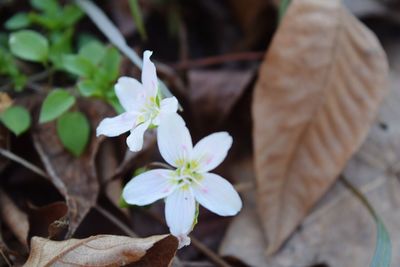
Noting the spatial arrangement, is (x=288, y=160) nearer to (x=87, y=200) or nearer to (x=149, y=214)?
(x=149, y=214)

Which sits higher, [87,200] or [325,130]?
A: [87,200]

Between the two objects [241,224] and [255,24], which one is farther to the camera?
[255,24]

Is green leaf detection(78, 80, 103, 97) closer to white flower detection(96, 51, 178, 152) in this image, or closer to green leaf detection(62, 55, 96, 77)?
green leaf detection(62, 55, 96, 77)

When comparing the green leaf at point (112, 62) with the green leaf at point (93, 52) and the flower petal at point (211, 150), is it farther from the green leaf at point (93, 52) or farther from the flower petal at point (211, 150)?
the flower petal at point (211, 150)

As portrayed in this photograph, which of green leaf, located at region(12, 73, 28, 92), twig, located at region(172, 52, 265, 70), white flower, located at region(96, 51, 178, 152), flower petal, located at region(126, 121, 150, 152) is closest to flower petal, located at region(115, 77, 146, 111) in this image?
white flower, located at region(96, 51, 178, 152)

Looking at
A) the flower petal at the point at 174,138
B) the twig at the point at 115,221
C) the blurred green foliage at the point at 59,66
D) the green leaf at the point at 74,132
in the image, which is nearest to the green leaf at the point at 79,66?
the blurred green foliage at the point at 59,66

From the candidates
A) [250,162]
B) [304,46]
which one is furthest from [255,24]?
[250,162]

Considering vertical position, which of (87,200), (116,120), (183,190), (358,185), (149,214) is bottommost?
(358,185)
